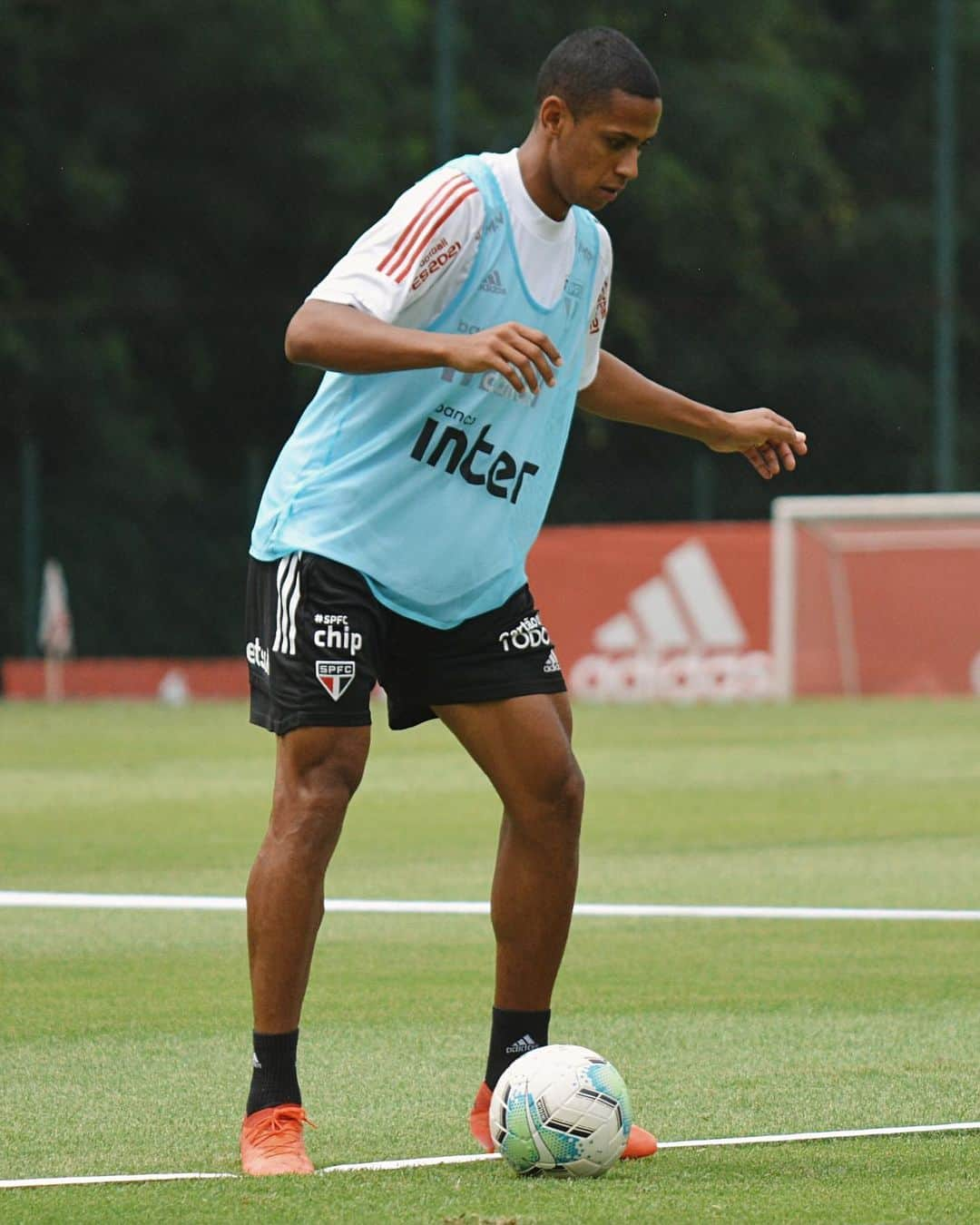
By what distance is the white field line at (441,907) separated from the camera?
909cm

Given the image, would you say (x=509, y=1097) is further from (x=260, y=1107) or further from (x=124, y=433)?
(x=124, y=433)

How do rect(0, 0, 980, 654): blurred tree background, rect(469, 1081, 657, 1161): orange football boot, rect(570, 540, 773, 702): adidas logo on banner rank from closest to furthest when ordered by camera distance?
rect(469, 1081, 657, 1161): orange football boot → rect(570, 540, 773, 702): adidas logo on banner → rect(0, 0, 980, 654): blurred tree background

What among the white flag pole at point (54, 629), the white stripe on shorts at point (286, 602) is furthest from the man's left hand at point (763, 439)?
the white flag pole at point (54, 629)

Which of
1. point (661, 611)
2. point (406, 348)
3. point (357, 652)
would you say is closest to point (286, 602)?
point (357, 652)

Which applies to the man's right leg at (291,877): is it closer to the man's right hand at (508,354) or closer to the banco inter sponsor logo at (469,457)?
the banco inter sponsor logo at (469,457)

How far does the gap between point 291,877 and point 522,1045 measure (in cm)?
67

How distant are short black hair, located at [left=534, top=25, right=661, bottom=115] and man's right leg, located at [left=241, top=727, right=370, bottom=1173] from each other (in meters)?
1.37

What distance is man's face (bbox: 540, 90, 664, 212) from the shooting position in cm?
525

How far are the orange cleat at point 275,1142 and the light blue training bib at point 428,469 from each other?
1044mm

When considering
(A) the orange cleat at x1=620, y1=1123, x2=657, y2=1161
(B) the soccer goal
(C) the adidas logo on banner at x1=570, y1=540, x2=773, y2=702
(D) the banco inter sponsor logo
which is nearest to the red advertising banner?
(C) the adidas logo on banner at x1=570, y1=540, x2=773, y2=702

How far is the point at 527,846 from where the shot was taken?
546cm

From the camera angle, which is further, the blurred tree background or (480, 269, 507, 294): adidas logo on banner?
the blurred tree background

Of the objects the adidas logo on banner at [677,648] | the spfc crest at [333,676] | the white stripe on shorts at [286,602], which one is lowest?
the adidas logo on banner at [677,648]

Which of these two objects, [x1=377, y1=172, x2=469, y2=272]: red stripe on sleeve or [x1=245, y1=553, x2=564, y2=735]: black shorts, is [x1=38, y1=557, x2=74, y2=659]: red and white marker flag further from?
[x1=377, y1=172, x2=469, y2=272]: red stripe on sleeve
